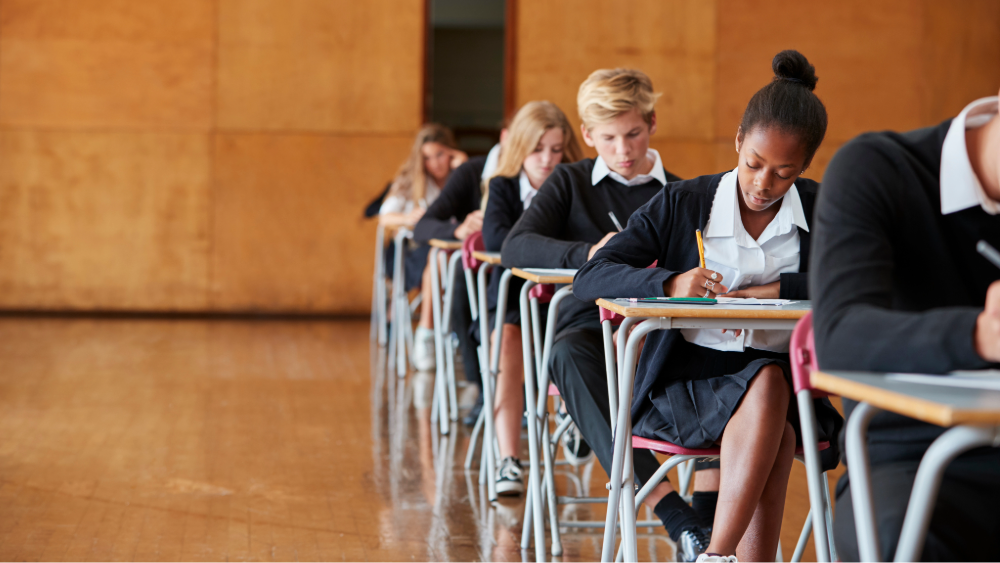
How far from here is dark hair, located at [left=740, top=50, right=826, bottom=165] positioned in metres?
1.57

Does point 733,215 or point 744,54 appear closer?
point 733,215

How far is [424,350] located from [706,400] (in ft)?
10.9

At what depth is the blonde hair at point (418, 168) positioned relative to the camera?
5102 millimetres

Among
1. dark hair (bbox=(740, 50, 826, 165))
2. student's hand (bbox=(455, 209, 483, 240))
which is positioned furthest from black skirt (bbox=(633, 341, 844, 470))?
student's hand (bbox=(455, 209, 483, 240))

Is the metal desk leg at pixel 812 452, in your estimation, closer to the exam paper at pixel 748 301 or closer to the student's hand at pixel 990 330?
the student's hand at pixel 990 330

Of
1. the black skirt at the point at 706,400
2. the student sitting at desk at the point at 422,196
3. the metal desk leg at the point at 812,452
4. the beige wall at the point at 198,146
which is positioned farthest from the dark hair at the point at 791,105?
the beige wall at the point at 198,146

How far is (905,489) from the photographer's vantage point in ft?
3.38

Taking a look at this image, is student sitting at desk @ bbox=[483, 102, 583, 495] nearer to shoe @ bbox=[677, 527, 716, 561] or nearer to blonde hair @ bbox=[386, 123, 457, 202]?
shoe @ bbox=[677, 527, 716, 561]

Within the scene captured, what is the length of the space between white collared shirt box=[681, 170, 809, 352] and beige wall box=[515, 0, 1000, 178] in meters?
5.39

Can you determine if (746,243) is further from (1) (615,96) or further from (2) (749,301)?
(1) (615,96)

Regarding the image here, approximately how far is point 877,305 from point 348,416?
2904mm

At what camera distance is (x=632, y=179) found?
2.56 metres

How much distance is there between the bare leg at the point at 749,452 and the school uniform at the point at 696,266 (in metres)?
0.03

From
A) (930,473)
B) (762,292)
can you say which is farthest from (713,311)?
(930,473)
